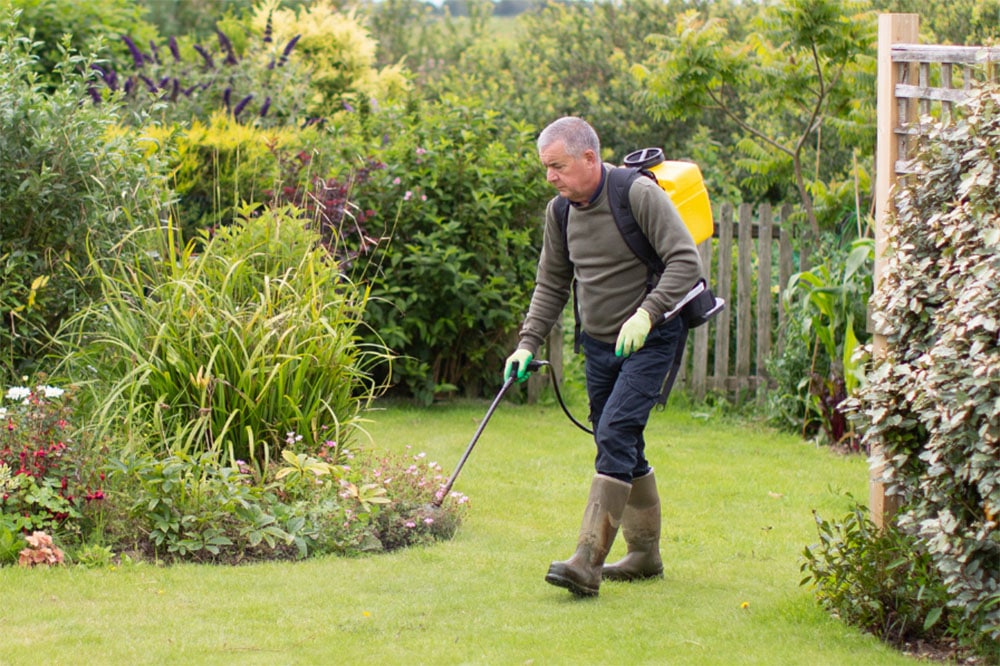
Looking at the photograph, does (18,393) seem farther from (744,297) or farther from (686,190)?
(744,297)

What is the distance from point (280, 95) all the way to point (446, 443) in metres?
4.20

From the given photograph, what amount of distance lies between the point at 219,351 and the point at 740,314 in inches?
195

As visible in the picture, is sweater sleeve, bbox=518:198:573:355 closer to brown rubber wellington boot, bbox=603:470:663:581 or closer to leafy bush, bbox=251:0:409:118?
brown rubber wellington boot, bbox=603:470:663:581

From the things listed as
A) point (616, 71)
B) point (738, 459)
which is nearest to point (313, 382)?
point (738, 459)

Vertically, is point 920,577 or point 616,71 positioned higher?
point 616,71

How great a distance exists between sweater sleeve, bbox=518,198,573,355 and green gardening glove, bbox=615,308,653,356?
2.35ft

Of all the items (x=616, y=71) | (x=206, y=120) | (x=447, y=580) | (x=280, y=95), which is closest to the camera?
(x=447, y=580)

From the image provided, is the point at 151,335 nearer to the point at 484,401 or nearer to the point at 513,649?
the point at 513,649

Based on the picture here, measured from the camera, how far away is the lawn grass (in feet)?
15.2

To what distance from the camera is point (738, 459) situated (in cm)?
859

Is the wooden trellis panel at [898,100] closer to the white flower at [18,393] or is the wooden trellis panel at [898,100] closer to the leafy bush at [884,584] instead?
the leafy bush at [884,584]

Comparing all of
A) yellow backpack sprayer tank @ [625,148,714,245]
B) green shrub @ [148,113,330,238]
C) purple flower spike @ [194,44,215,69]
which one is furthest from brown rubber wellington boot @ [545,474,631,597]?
purple flower spike @ [194,44,215,69]

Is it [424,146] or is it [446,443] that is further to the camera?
[424,146]

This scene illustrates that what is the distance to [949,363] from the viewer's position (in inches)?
170
